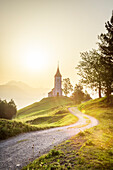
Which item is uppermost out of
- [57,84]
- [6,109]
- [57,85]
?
[57,84]

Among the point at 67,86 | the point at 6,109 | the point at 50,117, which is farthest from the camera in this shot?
the point at 67,86

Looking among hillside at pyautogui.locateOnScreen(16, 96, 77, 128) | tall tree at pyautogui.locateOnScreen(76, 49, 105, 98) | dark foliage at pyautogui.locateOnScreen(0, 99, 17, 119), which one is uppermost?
tall tree at pyautogui.locateOnScreen(76, 49, 105, 98)

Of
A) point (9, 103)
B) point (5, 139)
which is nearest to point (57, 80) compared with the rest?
point (9, 103)

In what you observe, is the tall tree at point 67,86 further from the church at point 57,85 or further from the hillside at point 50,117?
the hillside at point 50,117

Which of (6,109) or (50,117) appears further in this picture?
(6,109)

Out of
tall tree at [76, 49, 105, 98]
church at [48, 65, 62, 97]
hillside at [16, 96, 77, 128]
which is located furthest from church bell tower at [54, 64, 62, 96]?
tall tree at [76, 49, 105, 98]

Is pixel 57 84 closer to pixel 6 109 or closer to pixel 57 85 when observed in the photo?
pixel 57 85

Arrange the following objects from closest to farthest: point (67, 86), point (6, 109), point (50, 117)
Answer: point (50, 117)
point (6, 109)
point (67, 86)

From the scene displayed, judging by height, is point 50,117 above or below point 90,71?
below

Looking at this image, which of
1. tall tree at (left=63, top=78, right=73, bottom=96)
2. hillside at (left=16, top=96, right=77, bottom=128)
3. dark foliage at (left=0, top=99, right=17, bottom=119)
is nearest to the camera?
hillside at (left=16, top=96, right=77, bottom=128)

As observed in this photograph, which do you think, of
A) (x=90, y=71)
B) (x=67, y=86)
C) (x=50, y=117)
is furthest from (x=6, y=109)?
(x=67, y=86)

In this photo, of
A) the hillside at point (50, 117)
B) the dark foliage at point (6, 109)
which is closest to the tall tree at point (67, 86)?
the hillside at point (50, 117)

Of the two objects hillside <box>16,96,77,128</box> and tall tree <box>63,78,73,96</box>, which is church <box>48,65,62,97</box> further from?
hillside <box>16,96,77,128</box>

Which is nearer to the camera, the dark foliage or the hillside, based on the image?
the hillside
